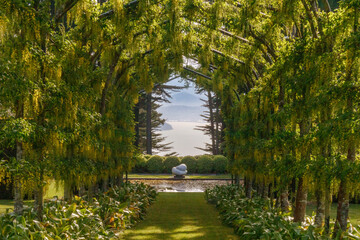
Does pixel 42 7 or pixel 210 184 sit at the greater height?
pixel 42 7

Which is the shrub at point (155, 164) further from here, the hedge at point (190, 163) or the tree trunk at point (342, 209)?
the tree trunk at point (342, 209)

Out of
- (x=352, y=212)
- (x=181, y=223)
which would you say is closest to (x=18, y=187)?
(x=181, y=223)

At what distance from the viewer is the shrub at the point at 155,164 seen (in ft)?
77.5

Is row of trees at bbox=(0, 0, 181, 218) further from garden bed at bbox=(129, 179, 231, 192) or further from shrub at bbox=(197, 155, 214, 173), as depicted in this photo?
shrub at bbox=(197, 155, 214, 173)

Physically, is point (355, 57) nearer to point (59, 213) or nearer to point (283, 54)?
point (283, 54)

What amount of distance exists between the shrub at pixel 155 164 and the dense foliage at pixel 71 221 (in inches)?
576

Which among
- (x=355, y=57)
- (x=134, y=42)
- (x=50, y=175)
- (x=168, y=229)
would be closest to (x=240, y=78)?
(x=134, y=42)

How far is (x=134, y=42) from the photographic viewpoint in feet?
25.8

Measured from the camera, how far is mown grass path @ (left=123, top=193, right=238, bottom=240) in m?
6.99

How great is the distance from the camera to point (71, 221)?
5754mm

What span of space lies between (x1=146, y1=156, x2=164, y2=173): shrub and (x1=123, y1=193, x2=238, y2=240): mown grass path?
37.5 ft

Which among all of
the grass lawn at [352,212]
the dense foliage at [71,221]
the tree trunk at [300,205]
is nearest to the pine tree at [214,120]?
the grass lawn at [352,212]

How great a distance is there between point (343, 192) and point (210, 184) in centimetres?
1406

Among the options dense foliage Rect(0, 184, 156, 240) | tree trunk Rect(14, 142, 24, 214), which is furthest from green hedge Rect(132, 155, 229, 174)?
tree trunk Rect(14, 142, 24, 214)
